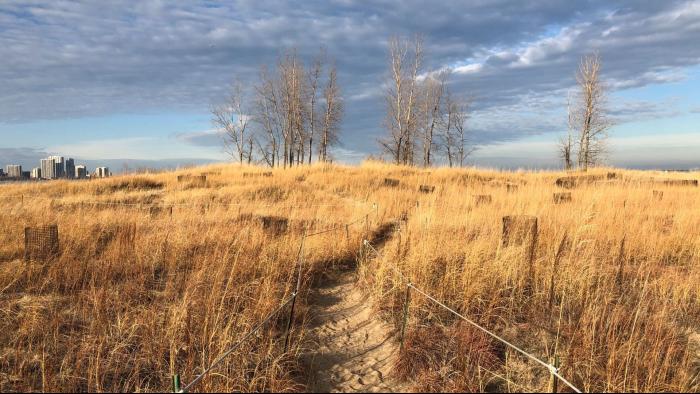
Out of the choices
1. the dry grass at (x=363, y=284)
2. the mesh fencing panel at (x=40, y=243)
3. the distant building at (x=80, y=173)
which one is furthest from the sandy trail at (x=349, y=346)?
the distant building at (x=80, y=173)

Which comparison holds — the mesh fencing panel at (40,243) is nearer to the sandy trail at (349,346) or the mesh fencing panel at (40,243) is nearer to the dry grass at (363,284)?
the dry grass at (363,284)

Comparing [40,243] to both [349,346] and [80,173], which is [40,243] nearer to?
[349,346]

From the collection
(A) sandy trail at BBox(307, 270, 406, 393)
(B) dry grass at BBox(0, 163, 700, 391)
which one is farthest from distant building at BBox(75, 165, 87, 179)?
(A) sandy trail at BBox(307, 270, 406, 393)

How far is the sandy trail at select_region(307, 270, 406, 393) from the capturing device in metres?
3.42

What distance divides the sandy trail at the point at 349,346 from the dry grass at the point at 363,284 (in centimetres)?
18

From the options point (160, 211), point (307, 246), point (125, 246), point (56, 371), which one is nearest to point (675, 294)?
point (307, 246)

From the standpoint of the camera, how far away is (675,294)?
15.3 feet

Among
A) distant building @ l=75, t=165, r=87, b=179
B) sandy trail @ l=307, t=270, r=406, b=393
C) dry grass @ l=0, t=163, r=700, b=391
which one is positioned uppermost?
distant building @ l=75, t=165, r=87, b=179

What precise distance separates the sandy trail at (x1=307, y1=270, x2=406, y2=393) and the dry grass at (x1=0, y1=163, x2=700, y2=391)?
0.18 meters

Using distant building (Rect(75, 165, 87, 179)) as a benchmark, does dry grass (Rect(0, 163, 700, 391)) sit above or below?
below

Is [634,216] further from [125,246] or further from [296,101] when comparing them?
[296,101]

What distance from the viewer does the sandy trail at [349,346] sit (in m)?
3.42

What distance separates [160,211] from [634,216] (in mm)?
10097

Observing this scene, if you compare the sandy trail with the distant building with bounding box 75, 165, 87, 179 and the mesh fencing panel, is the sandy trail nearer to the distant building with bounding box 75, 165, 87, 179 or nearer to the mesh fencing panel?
the mesh fencing panel
